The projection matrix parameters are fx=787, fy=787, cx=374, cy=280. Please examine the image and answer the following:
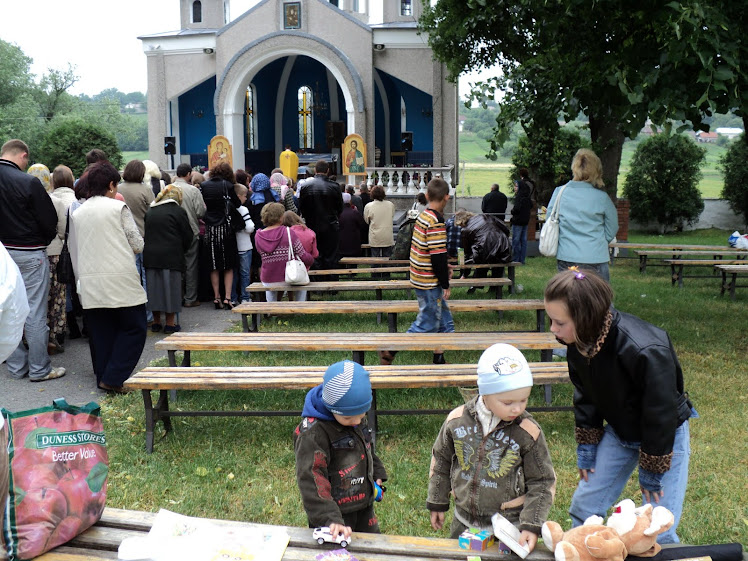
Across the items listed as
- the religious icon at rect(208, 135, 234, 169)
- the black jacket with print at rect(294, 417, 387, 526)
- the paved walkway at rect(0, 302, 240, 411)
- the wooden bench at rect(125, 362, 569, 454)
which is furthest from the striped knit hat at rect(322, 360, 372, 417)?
the religious icon at rect(208, 135, 234, 169)

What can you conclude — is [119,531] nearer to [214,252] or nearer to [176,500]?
[176,500]

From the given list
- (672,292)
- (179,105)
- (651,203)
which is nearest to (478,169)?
(179,105)

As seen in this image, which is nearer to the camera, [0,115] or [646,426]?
[646,426]

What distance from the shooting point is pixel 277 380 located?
5.42 m

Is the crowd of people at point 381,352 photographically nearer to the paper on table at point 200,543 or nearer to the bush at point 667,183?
the paper on table at point 200,543

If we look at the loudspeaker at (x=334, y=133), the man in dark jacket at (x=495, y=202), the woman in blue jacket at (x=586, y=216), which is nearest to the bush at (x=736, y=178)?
the man in dark jacket at (x=495, y=202)

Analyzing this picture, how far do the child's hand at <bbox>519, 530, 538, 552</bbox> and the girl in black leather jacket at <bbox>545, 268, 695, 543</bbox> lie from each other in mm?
548

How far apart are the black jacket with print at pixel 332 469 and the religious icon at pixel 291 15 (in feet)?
90.6

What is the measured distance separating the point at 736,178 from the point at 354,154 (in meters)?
12.1

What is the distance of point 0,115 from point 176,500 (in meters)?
40.4

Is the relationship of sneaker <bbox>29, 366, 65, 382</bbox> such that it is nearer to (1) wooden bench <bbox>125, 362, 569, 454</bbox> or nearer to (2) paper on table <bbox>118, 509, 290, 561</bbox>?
(1) wooden bench <bbox>125, 362, 569, 454</bbox>

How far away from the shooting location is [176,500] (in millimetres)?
4758

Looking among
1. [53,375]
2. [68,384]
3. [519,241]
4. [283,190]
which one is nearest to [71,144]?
[283,190]

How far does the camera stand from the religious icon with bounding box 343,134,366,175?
26.8m
